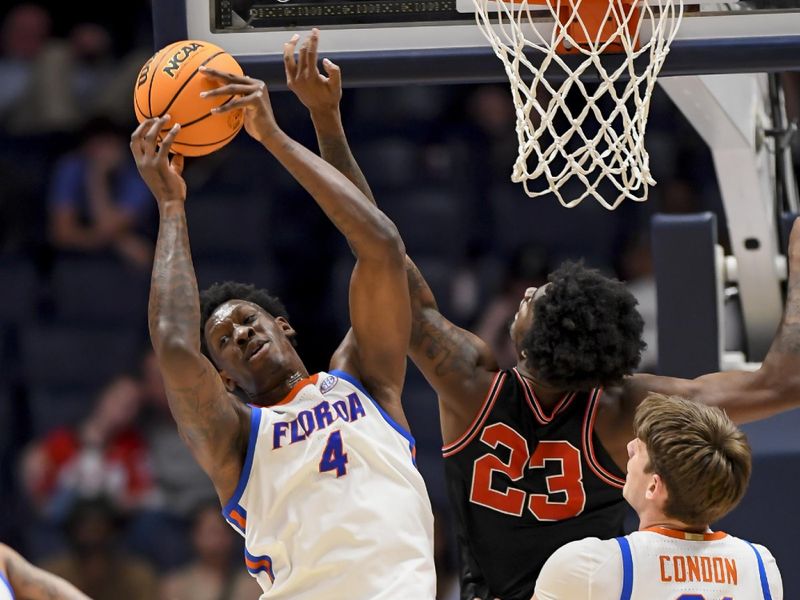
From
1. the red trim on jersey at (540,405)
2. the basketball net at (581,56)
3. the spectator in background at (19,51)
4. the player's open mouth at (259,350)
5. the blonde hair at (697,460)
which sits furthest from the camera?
the spectator in background at (19,51)

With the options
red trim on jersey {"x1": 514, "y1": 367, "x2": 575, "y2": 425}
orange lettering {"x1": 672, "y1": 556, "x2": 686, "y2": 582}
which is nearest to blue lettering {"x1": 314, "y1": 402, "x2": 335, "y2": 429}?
red trim on jersey {"x1": 514, "y1": 367, "x2": 575, "y2": 425}

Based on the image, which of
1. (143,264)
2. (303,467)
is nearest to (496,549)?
(303,467)

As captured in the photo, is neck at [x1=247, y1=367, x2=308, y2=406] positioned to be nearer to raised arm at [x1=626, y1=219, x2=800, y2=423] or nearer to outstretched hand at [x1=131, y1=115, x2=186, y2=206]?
outstretched hand at [x1=131, y1=115, x2=186, y2=206]

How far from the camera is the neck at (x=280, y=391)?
10.9 feet

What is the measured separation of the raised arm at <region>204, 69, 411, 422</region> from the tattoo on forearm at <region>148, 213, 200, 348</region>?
32 cm

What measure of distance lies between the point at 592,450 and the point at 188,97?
4.37ft

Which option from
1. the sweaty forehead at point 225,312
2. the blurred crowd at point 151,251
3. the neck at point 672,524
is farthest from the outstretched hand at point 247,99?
the blurred crowd at point 151,251

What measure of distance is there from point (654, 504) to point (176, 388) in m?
1.08

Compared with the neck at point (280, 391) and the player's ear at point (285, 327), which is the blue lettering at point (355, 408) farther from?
the player's ear at point (285, 327)

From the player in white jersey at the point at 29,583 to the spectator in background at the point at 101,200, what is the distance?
2.75 metres

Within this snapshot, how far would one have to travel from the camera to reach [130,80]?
23.5 ft

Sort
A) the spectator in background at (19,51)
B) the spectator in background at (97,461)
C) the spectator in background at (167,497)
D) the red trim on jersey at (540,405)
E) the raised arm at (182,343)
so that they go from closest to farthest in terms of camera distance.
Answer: the raised arm at (182,343), the red trim on jersey at (540,405), the spectator in background at (167,497), the spectator in background at (97,461), the spectator in background at (19,51)

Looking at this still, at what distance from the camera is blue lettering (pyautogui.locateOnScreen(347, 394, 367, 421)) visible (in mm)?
3173

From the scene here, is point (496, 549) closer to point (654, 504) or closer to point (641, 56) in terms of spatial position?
point (654, 504)
